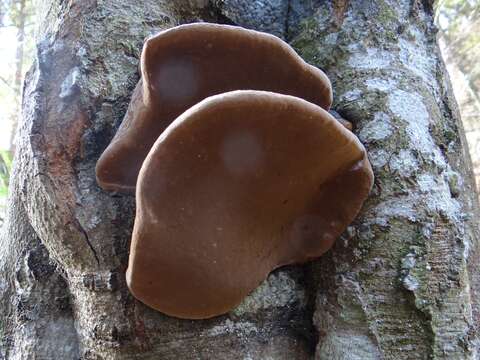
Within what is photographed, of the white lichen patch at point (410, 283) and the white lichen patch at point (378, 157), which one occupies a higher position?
the white lichen patch at point (378, 157)

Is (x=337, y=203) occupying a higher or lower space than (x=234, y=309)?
higher

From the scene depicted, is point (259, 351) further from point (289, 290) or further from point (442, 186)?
point (442, 186)

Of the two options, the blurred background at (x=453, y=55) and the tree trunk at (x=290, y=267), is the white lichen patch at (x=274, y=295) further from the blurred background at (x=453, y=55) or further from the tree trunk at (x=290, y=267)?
the blurred background at (x=453, y=55)

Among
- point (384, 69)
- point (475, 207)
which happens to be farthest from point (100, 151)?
point (475, 207)

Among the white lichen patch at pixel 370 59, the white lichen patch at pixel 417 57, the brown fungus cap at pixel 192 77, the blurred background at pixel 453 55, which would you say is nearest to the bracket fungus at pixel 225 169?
the brown fungus cap at pixel 192 77

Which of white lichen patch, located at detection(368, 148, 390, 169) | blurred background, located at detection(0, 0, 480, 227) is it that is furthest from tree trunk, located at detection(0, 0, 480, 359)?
blurred background, located at detection(0, 0, 480, 227)

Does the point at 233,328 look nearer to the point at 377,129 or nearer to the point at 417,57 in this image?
the point at 377,129

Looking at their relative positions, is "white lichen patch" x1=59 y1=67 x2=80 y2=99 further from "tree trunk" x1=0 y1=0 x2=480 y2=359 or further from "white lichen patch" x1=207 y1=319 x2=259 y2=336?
"white lichen patch" x1=207 y1=319 x2=259 y2=336
